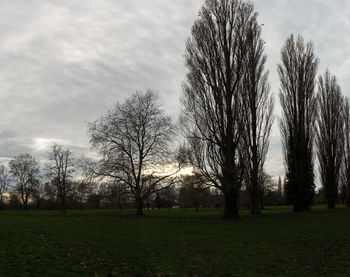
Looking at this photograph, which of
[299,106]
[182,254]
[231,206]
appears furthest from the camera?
[299,106]

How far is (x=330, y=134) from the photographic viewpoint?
3491 cm

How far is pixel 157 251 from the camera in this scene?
11.6 m

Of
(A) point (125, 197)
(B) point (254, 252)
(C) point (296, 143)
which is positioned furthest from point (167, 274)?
(C) point (296, 143)

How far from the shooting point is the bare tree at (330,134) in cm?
3428

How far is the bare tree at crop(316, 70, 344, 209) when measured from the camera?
34.3 m

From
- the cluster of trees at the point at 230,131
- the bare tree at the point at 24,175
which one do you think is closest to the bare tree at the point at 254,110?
the cluster of trees at the point at 230,131

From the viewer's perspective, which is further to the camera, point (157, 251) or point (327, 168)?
point (327, 168)

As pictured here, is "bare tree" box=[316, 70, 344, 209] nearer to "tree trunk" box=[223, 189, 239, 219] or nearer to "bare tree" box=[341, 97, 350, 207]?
"bare tree" box=[341, 97, 350, 207]

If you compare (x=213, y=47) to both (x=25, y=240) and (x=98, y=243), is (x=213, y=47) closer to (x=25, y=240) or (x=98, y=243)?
(x=98, y=243)

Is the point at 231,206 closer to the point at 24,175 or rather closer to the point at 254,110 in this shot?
the point at 254,110

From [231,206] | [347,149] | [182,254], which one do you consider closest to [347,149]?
[347,149]

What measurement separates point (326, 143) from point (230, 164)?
65.3 ft

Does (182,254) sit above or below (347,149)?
below

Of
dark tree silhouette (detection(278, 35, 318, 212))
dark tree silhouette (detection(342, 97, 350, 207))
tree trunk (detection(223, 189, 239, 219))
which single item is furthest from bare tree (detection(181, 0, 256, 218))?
dark tree silhouette (detection(342, 97, 350, 207))
